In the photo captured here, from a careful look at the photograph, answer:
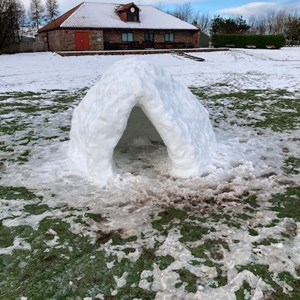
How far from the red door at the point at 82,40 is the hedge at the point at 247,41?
1366 centimetres

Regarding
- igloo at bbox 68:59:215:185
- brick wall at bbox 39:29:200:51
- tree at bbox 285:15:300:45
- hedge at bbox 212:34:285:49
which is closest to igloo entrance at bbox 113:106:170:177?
igloo at bbox 68:59:215:185

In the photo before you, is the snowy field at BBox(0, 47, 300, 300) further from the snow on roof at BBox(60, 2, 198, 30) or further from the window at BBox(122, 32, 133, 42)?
the window at BBox(122, 32, 133, 42)

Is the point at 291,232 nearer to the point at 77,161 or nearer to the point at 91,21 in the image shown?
the point at 77,161

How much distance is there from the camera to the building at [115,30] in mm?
32062

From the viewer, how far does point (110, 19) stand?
112ft

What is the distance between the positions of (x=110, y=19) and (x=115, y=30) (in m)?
1.70

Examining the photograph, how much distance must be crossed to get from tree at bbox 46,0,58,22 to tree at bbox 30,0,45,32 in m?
1.38

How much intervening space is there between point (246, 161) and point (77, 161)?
253cm

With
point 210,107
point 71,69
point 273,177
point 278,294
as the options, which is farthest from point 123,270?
point 71,69

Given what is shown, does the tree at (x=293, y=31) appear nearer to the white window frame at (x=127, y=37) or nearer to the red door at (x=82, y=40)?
the white window frame at (x=127, y=37)

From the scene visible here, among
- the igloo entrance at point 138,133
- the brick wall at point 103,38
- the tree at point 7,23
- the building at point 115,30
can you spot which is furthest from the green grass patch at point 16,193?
the tree at point 7,23

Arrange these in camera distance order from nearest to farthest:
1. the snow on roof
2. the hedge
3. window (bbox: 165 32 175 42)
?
the snow on roof < window (bbox: 165 32 175 42) < the hedge

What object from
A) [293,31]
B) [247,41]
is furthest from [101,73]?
[293,31]

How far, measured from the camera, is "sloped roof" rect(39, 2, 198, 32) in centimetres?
3238
